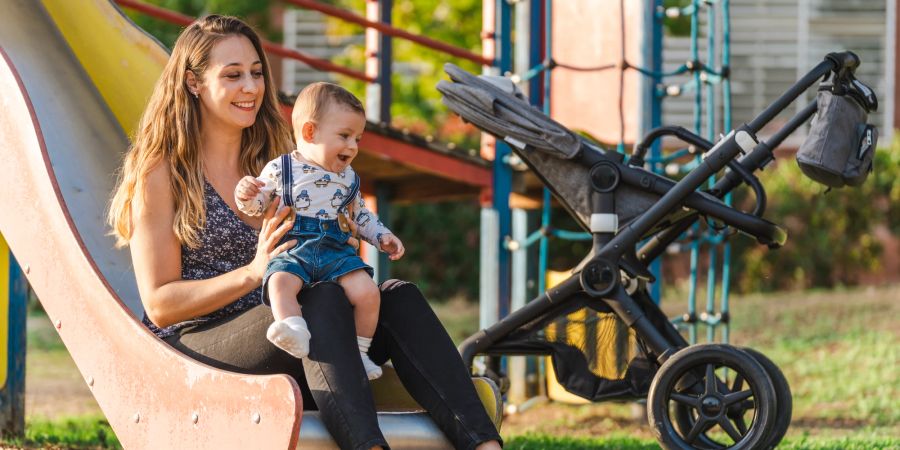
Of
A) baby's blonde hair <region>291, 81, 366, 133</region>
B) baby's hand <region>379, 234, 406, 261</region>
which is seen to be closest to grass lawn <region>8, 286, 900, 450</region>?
baby's hand <region>379, 234, 406, 261</region>

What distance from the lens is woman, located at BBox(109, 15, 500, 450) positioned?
9.97 ft

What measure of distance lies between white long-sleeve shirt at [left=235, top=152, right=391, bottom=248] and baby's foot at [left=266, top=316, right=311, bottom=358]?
1.20 ft

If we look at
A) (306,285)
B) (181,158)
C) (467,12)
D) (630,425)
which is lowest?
(630,425)

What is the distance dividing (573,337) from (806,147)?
1.09m

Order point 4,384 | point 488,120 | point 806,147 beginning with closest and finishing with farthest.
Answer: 1. point 806,147
2. point 488,120
3. point 4,384

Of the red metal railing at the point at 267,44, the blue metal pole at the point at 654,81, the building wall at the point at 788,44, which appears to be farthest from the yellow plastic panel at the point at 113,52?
the building wall at the point at 788,44

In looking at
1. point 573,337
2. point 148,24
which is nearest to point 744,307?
point 573,337

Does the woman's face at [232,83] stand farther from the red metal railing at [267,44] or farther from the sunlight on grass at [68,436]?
the red metal railing at [267,44]

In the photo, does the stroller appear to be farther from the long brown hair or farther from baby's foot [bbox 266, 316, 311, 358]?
baby's foot [bbox 266, 316, 311, 358]

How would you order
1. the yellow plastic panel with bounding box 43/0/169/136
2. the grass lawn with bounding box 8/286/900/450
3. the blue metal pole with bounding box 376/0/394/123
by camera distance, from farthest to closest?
1. the blue metal pole with bounding box 376/0/394/123
2. the grass lawn with bounding box 8/286/900/450
3. the yellow plastic panel with bounding box 43/0/169/136

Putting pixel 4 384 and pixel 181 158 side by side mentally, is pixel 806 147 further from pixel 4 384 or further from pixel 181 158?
pixel 4 384

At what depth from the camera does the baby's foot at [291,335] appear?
295cm

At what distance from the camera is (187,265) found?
11.1ft

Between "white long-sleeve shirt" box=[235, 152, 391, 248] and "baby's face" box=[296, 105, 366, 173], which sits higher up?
"baby's face" box=[296, 105, 366, 173]
